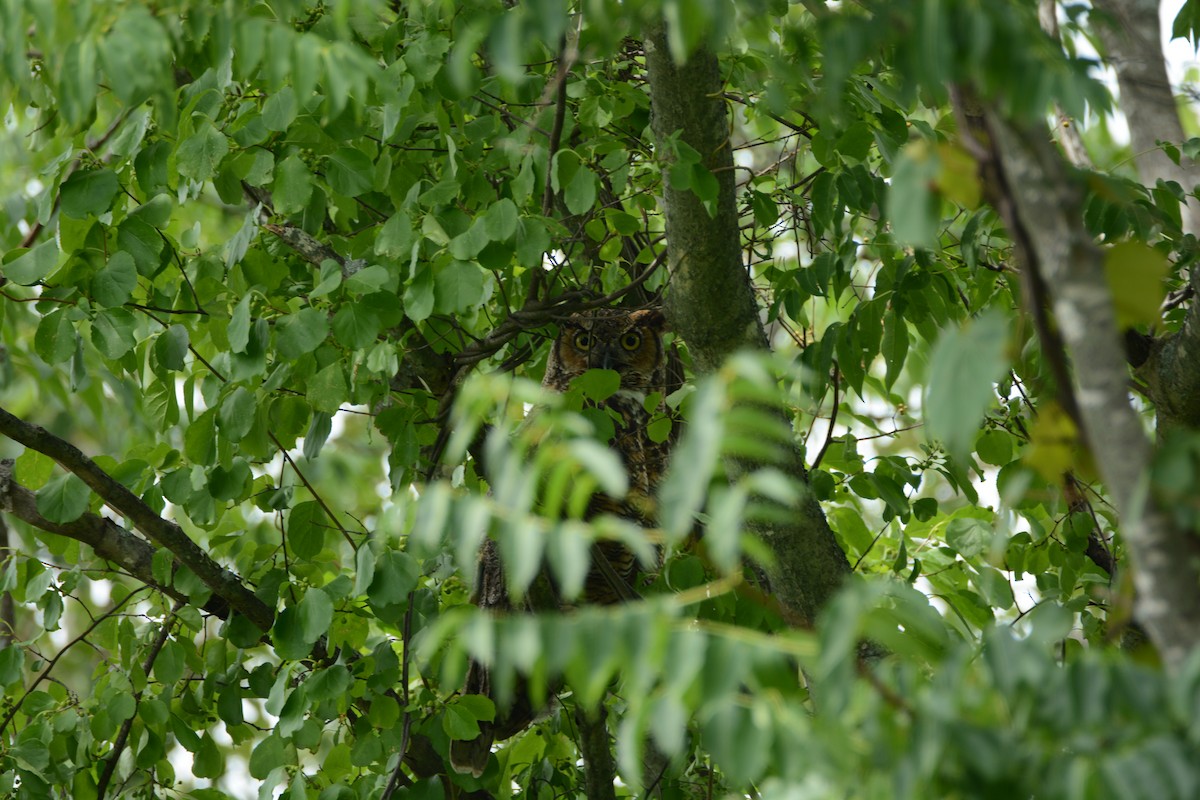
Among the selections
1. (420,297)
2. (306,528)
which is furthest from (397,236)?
(306,528)

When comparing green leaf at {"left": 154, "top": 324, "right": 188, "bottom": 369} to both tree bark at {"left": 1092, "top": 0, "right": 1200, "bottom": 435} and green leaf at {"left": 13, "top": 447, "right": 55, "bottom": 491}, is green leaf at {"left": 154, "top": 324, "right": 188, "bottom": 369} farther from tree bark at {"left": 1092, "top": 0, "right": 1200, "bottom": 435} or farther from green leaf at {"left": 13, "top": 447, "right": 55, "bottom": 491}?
tree bark at {"left": 1092, "top": 0, "right": 1200, "bottom": 435}

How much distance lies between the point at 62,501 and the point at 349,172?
756mm

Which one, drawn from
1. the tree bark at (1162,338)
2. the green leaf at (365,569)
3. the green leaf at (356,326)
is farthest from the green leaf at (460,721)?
the tree bark at (1162,338)

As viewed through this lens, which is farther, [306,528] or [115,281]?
[306,528]

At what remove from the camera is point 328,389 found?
6.13 ft

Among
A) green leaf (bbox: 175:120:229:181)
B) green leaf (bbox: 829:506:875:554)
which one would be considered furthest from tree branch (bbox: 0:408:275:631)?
green leaf (bbox: 829:506:875:554)

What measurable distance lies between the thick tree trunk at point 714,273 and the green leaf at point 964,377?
0.95 metres

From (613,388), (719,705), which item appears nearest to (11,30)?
(719,705)

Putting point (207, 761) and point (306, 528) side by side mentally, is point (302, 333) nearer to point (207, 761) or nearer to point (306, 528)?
point (306, 528)

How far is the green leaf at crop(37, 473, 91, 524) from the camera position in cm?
201

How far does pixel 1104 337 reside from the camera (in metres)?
0.80

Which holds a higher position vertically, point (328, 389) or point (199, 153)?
point (199, 153)

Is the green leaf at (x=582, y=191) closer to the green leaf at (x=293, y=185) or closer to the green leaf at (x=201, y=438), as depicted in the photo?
the green leaf at (x=293, y=185)

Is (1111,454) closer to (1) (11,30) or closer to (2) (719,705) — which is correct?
(2) (719,705)
